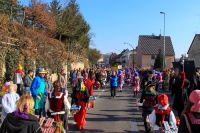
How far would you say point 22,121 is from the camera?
3.81m

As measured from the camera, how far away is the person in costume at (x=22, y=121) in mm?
3811

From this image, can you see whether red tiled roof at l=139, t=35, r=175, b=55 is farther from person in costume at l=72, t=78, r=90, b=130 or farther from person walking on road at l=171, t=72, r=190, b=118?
person in costume at l=72, t=78, r=90, b=130

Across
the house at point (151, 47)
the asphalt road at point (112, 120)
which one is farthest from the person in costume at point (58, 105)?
the house at point (151, 47)

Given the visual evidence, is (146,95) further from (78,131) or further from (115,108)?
(115,108)

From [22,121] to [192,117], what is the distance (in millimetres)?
2342

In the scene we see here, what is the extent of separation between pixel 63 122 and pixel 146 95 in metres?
2.57

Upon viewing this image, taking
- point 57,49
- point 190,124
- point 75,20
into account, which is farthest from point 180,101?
point 75,20

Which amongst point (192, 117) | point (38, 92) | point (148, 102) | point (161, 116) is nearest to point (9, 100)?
point (38, 92)

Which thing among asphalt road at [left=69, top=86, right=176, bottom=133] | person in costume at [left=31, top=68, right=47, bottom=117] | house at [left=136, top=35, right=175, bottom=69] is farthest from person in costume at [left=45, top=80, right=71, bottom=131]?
house at [left=136, top=35, right=175, bottom=69]

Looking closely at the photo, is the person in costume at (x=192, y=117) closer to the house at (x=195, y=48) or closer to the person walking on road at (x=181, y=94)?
the person walking on road at (x=181, y=94)

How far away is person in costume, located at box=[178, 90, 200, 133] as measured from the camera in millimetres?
3188

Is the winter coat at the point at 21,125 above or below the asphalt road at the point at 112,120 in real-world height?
above

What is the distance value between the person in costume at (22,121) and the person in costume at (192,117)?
6.79 feet

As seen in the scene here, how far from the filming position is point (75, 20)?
33.8 m
